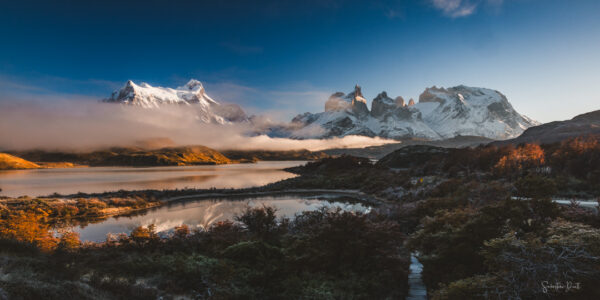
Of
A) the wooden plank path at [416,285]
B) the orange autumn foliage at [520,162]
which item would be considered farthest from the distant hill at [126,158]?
the wooden plank path at [416,285]

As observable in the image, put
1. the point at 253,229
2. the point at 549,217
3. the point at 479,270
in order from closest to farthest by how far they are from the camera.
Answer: the point at 479,270 → the point at 549,217 → the point at 253,229

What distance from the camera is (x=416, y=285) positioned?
777 centimetres

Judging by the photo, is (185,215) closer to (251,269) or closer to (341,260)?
(251,269)

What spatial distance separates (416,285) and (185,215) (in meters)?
22.2

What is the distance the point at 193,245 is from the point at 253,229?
297 centimetres

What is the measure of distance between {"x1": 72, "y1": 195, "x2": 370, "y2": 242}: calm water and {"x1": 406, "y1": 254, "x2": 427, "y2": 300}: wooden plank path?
13.8 m

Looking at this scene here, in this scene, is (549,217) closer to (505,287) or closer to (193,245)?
(505,287)

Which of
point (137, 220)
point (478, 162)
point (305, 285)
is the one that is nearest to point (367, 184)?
point (478, 162)

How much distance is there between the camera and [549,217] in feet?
25.0

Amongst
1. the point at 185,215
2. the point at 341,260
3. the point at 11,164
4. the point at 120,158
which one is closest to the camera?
the point at 341,260

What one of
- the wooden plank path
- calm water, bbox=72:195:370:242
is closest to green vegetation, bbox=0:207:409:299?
the wooden plank path

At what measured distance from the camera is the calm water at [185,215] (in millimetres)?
20577

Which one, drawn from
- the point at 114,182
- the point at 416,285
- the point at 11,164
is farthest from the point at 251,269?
the point at 11,164

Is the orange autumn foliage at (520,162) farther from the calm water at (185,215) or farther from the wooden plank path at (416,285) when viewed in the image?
the wooden plank path at (416,285)
